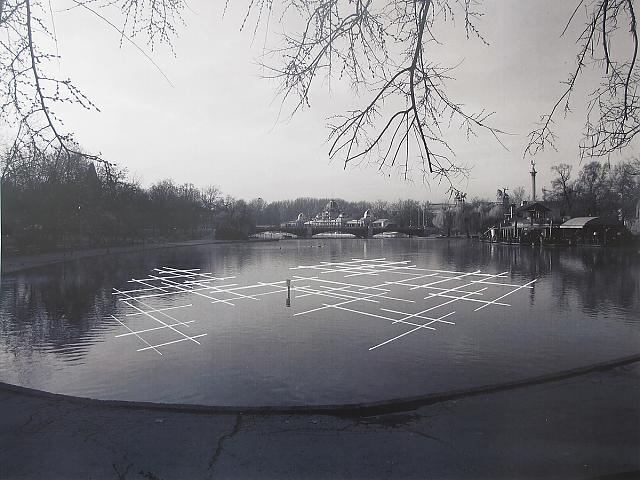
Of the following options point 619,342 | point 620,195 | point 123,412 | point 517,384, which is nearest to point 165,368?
point 123,412

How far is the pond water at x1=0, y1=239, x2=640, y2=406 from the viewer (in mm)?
5148

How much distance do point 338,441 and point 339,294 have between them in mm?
8745

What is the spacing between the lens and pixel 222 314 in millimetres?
8984

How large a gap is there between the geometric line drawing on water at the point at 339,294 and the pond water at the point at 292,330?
5 cm

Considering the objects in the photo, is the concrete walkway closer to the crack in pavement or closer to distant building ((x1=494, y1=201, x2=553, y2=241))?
the crack in pavement

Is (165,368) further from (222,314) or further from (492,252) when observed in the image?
(492,252)

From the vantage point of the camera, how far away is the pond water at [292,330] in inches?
203

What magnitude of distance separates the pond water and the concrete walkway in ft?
3.86

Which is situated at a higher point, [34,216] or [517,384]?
[34,216]

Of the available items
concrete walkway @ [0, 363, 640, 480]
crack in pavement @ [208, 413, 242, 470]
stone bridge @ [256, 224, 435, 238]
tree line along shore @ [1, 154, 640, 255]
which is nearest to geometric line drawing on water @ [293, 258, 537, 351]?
tree line along shore @ [1, 154, 640, 255]

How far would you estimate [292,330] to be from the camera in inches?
308

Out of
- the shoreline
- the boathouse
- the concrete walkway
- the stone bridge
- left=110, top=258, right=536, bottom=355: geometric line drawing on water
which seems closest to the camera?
the concrete walkway

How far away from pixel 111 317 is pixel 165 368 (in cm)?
381

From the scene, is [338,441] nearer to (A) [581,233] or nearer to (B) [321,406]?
(B) [321,406]
